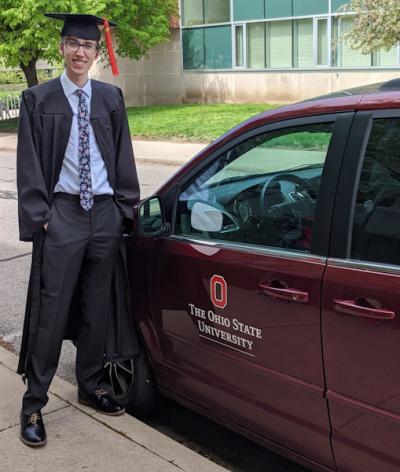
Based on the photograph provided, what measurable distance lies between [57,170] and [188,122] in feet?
55.3

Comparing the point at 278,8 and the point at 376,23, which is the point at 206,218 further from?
the point at 278,8

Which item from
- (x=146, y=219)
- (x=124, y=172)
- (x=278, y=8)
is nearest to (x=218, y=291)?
(x=146, y=219)

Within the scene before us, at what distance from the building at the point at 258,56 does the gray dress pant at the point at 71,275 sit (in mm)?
18302

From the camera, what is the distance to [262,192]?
116 inches

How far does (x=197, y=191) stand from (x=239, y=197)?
213 millimetres

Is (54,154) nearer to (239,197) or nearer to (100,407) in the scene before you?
(239,197)

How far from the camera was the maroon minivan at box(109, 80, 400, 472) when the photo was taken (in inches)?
89.2

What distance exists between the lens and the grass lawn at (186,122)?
17483 mm

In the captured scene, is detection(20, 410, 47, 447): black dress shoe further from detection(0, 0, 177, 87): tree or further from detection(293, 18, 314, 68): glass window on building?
detection(293, 18, 314, 68): glass window on building

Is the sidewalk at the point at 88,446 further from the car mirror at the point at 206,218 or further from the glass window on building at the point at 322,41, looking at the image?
the glass window on building at the point at 322,41

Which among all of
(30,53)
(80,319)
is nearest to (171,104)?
(30,53)

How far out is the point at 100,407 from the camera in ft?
11.4

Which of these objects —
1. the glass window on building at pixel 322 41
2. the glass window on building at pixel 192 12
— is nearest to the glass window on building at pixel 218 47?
the glass window on building at pixel 192 12

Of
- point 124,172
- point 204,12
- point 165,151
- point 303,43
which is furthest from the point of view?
point 204,12
